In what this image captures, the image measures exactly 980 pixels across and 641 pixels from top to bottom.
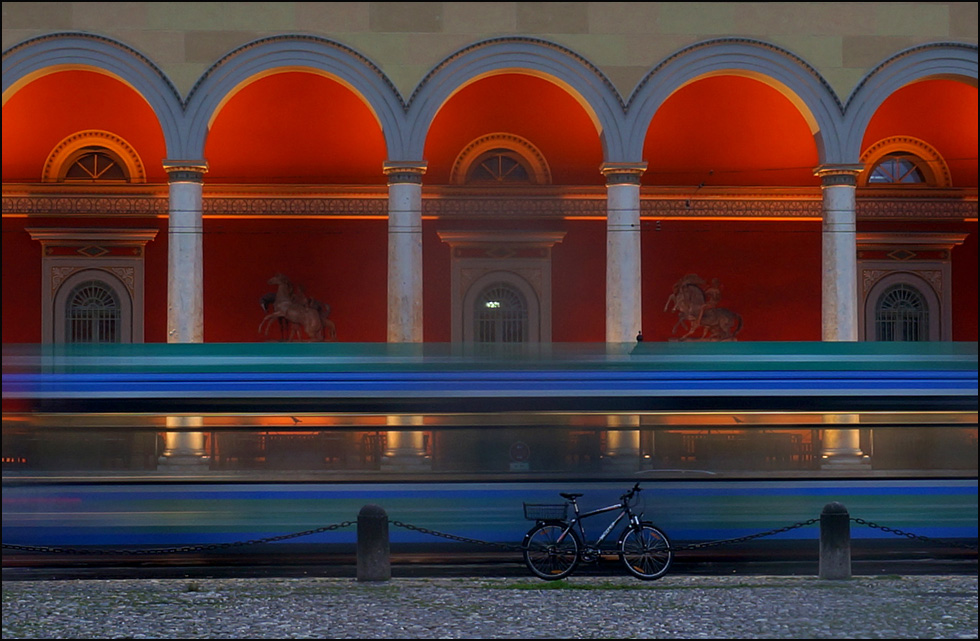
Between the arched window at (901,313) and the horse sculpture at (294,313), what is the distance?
9.77m

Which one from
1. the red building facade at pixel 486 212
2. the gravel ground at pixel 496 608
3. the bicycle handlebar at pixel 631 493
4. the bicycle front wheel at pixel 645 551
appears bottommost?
the gravel ground at pixel 496 608

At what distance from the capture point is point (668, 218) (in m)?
21.2

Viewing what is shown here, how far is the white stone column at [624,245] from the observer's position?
17.1 m

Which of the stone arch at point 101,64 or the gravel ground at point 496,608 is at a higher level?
the stone arch at point 101,64

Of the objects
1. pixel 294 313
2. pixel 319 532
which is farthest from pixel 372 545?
pixel 294 313

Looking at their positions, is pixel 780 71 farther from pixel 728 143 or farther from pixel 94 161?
pixel 94 161

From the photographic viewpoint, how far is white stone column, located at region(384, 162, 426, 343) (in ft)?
55.4

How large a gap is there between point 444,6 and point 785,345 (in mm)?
8624

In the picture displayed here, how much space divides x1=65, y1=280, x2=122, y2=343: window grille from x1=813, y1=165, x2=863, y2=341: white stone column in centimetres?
1182

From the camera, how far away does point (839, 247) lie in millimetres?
17219

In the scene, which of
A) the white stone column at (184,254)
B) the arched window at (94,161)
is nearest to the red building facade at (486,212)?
the arched window at (94,161)

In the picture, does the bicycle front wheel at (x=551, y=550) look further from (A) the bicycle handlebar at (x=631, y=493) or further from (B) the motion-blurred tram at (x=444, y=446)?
(A) the bicycle handlebar at (x=631, y=493)

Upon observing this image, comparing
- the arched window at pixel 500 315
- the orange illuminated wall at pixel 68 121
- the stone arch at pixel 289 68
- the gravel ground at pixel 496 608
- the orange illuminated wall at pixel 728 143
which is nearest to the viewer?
the gravel ground at pixel 496 608

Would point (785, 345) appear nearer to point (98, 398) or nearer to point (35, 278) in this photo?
point (98, 398)
